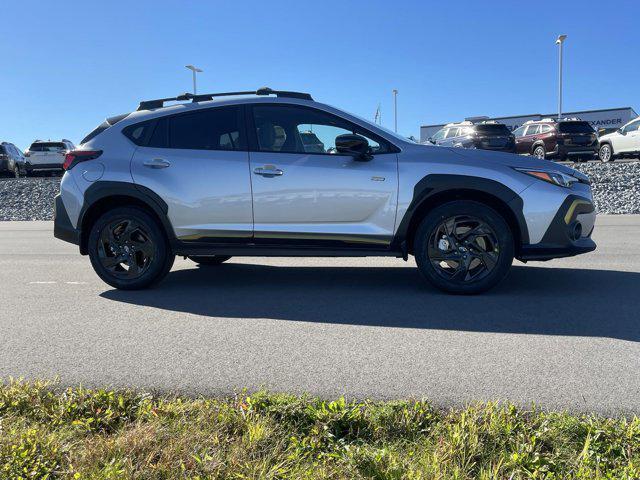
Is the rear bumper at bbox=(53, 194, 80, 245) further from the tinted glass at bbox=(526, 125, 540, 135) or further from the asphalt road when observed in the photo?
the tinted glass at bbox=(526, 125, 540, 135)

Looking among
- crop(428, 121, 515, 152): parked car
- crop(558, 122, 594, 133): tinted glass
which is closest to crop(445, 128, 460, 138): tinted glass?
crop(428, 121, 515, 152): parked car

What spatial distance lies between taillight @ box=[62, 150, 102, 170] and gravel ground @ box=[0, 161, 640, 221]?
13072 mm

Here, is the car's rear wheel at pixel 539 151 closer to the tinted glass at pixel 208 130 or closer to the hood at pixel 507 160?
the hood at pixel 507 160

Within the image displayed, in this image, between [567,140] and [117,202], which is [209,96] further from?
[567,140]

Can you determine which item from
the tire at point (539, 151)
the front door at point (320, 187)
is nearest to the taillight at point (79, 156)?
the front door at point (320, 187)

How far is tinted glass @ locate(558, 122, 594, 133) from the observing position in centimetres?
2298

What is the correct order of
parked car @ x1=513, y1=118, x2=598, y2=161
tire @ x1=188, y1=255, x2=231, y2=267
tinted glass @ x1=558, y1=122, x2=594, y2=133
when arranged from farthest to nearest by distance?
tinted glass @ x1=558, y1=122, x2=594, y2=133 → parked car @ x1=513, y1=118, x2=598, y2=161 → tire @ x1=188, y1=255, x2=231, y2=267

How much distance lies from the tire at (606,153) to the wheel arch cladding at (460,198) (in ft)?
63.3

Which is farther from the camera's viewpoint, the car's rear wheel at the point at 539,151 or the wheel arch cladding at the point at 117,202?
the car's rear wheel at the point at 539,151

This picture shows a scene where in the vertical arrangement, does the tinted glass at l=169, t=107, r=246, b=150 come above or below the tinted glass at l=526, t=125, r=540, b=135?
below

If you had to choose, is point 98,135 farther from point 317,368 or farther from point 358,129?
point 317,368

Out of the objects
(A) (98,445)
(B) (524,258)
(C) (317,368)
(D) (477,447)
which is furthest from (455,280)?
(A) (98,445)

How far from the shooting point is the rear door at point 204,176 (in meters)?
5.59

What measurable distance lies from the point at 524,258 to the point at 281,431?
3448 mm
